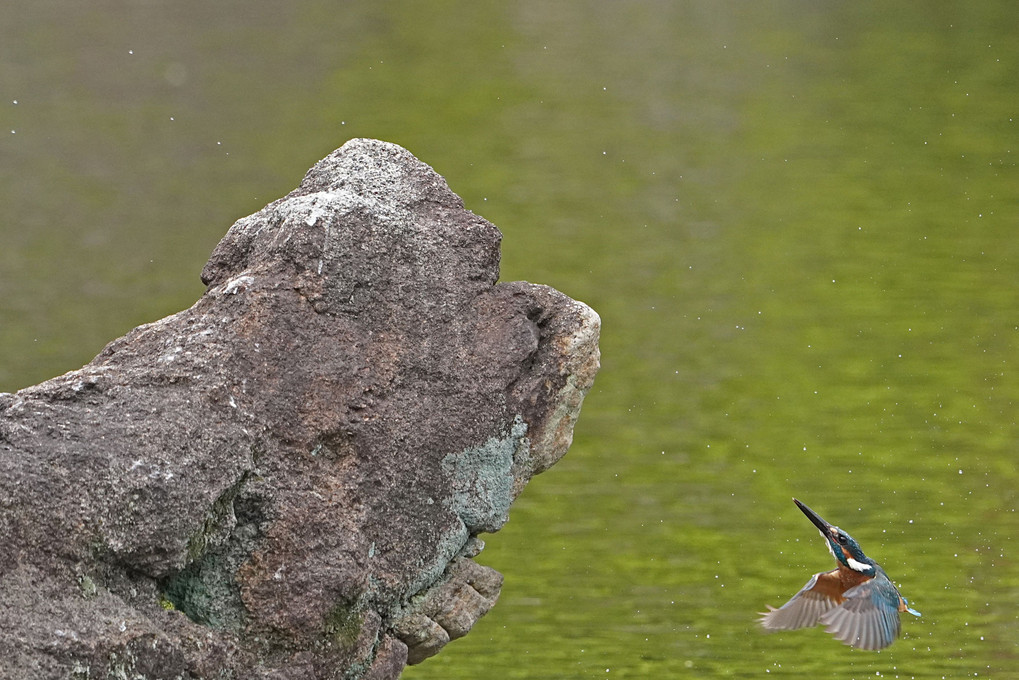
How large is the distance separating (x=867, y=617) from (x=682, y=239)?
418 cm

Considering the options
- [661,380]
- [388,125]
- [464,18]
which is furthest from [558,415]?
[464,18]

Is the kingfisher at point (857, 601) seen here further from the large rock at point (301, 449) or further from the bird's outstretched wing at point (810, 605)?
the large rock at point (301, 449)

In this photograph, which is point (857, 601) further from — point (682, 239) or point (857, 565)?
point (682, 239)

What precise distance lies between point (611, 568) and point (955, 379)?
195cm

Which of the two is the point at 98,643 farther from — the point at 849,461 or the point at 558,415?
the point at 849,461

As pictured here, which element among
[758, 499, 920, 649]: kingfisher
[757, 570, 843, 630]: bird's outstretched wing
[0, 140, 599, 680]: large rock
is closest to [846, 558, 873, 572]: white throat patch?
[758, 499, 920, 649]: kingfisher

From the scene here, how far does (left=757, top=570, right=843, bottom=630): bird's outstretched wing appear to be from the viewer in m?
3.94

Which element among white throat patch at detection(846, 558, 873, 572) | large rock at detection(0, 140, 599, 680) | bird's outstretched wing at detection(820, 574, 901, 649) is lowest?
bird's outstretched wing at detection(820, 574, 901, 649)

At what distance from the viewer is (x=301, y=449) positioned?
130 inches

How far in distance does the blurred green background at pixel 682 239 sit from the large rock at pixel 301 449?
1.24m

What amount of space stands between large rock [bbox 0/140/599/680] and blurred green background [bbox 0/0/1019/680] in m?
1.24

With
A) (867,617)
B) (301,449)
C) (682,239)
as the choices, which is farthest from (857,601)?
(682,239)

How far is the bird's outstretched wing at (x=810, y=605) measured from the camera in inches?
155

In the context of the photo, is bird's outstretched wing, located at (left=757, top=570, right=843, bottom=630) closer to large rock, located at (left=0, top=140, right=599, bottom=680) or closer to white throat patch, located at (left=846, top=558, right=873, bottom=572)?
white throat patch, located at (left=846, top=558, right=873, bottom=572)
